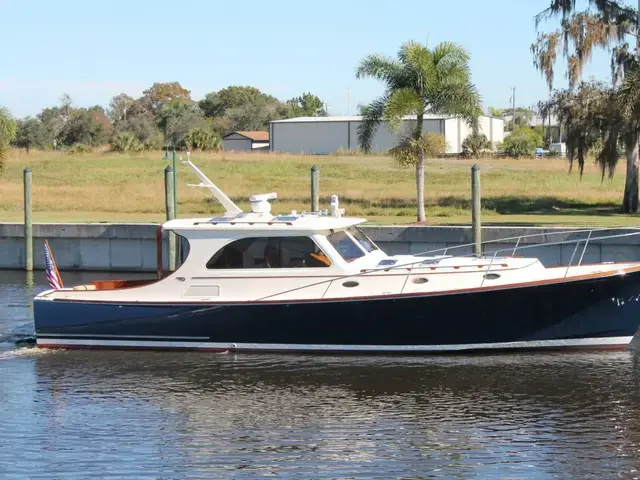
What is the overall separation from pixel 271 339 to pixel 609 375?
4764 mm

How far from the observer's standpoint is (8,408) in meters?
13.8

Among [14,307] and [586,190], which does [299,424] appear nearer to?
[14,307]

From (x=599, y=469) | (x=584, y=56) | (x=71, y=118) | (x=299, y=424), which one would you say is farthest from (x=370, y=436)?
(x=71, y=118)

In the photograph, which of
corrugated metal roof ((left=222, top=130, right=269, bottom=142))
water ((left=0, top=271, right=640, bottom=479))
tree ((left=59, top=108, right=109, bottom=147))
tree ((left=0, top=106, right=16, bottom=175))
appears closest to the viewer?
water ((left=0, top=271, right=640, bottom=479))

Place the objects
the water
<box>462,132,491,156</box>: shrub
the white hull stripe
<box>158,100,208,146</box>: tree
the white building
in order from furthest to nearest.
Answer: the white building
<box>158,100,208,146</box>: tree
<box>462,132,491,156</box>: shrub
the white hull stripe
the water

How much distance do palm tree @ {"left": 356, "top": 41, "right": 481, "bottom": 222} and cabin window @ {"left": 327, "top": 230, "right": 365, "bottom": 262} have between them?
13571 mm

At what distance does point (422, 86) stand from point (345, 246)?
49.0 feet

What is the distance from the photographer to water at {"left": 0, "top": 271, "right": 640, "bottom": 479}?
11.4 m

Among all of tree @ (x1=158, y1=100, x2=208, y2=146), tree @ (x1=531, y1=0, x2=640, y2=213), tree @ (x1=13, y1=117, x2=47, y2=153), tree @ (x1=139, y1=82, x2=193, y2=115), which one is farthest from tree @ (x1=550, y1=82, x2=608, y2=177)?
tree @ (x1=139, y1=82, x2=193, y2=115)

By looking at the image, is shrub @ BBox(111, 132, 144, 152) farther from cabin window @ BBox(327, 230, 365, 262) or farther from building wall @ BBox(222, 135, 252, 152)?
cabin window @ BBox(327, 230, 365, 262)

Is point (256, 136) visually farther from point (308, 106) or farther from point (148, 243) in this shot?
point (148, 243)

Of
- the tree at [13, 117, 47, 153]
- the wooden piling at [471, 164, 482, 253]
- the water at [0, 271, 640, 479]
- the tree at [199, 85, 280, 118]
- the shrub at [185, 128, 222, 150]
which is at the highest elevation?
the tree at [199, 85, 280, 118]

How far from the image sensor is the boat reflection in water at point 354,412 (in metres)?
11.5

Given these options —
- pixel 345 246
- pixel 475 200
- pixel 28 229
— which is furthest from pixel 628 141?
pixel 345 246
